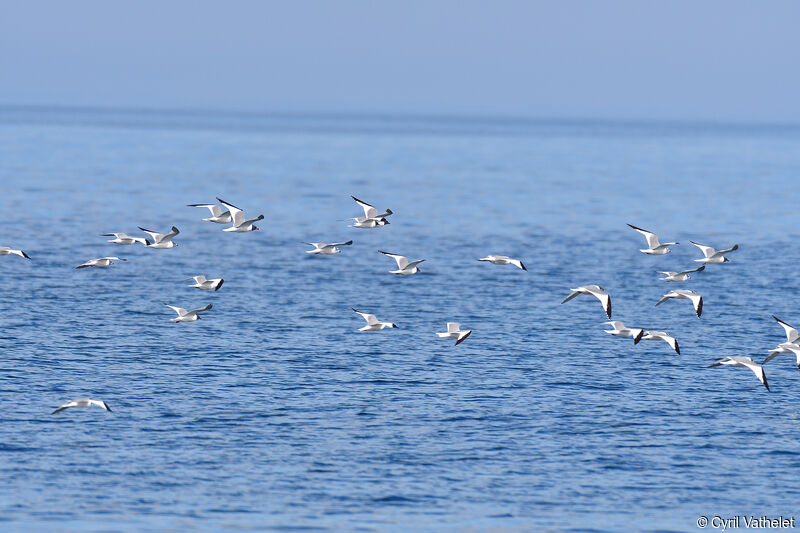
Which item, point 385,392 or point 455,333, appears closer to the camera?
point 455,333

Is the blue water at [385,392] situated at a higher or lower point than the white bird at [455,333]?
lower

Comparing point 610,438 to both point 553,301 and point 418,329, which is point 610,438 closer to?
point 418,329

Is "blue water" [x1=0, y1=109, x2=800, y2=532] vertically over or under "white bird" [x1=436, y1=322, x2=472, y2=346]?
under

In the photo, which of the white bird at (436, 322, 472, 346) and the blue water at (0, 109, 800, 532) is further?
the white bird at (436, 322, 472, 346)

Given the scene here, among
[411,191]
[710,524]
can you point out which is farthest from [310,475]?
[411,191]

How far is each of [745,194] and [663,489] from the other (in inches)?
5109

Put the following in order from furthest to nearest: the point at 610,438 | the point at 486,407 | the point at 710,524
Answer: the point at 486,407 → the point at 610,438 → the point at 710,524

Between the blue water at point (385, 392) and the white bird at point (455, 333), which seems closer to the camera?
the blue water at point (385, 392)

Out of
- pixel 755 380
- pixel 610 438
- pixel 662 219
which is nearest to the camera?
pixel 610 438

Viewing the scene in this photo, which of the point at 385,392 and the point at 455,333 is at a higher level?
the point at 455,333

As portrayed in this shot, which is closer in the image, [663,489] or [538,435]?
[663,489]

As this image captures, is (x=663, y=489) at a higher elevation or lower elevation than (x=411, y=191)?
higher

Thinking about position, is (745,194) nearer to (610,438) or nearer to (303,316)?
(303,316)

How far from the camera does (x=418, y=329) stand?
67688 millimetres
